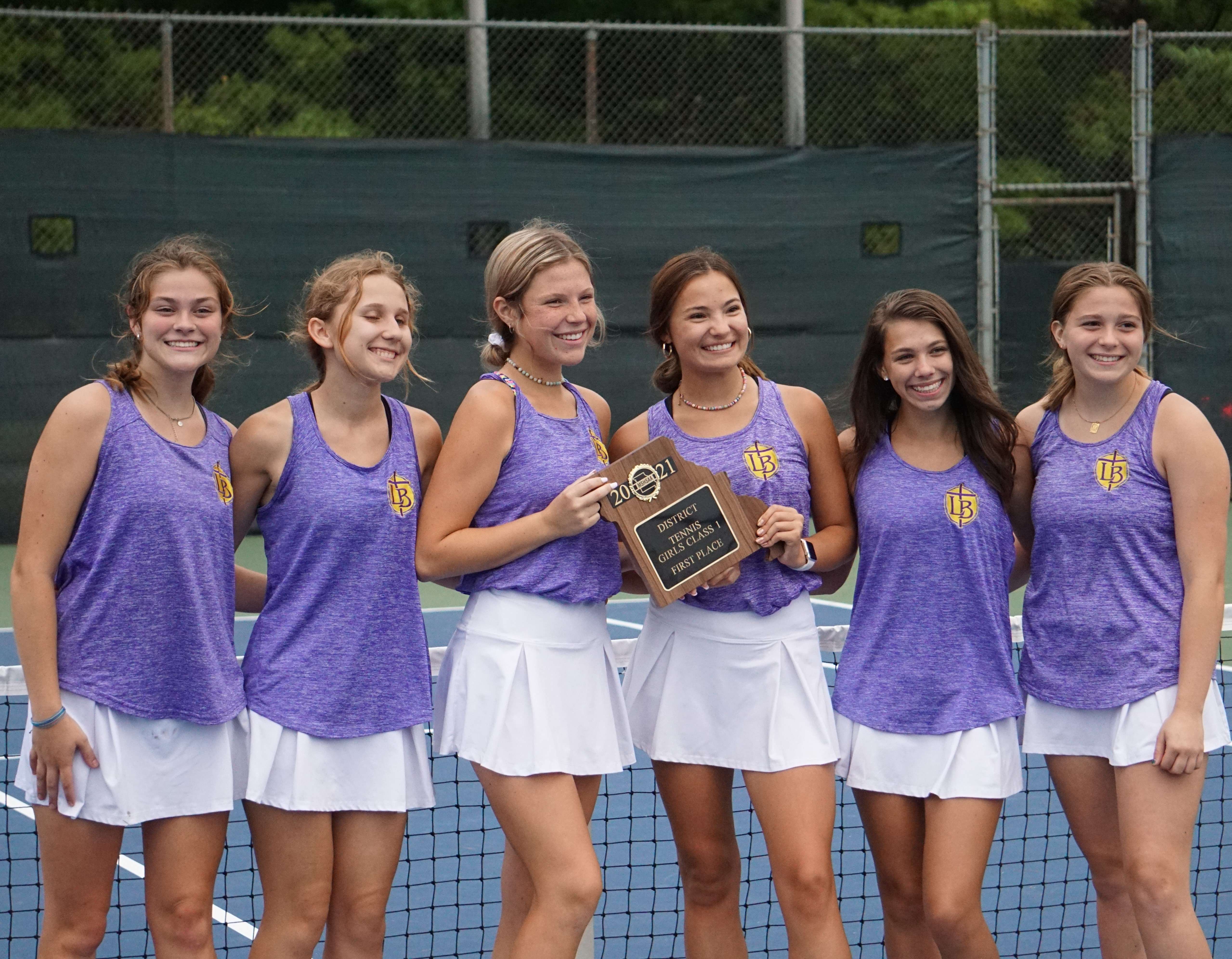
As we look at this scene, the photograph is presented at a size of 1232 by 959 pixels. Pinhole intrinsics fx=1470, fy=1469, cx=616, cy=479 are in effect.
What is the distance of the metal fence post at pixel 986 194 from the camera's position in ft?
36.8

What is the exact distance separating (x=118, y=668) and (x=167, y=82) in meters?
8.44

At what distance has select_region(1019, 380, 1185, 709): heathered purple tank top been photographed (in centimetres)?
298

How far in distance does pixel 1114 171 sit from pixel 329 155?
930cm

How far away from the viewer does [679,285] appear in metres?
3.24

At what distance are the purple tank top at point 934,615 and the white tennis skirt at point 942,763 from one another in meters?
0.02

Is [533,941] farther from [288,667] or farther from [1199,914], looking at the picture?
[1199,914]

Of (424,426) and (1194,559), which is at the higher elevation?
(424,426)

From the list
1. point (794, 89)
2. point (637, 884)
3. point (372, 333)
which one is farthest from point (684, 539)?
point (794, 89)

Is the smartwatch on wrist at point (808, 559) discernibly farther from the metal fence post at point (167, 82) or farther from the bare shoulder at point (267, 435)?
the metal fence post at point (167, 82)

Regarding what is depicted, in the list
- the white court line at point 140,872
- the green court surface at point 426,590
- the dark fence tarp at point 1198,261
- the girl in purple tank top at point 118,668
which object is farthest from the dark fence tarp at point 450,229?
the girl in purple tank top at point 118,668

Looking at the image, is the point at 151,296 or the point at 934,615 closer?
the point at 151,296

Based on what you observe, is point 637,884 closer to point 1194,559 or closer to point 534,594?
point 534,594

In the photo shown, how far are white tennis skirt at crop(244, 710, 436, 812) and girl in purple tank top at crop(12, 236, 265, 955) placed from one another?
0.21 ft

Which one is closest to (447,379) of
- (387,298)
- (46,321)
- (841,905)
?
(46,321)
